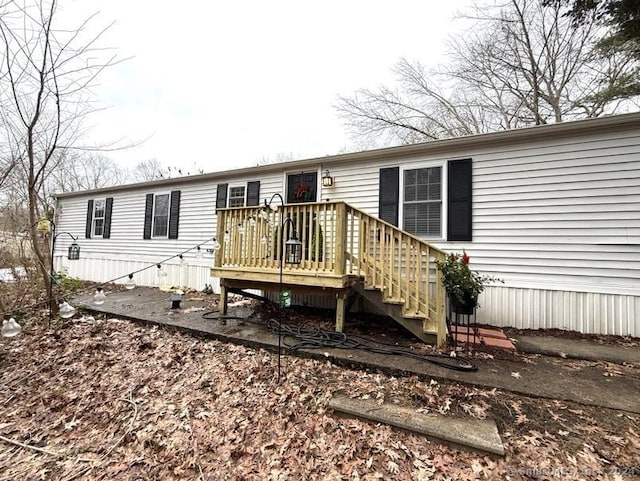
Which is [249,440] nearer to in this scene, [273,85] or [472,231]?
[472,231]

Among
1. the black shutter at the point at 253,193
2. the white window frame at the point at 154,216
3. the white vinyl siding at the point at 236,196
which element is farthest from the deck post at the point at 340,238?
the white window frame at the point at 154,216

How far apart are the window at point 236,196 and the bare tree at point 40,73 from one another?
3.30 metres

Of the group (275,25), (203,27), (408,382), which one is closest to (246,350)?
(408,382)

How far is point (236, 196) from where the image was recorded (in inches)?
296

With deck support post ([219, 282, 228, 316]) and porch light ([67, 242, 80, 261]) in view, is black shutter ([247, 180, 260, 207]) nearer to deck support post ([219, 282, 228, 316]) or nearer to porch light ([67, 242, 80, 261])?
deck support post ([219, 282, 228, 316])

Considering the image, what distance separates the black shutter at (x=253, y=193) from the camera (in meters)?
7.13

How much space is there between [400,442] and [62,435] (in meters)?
3.21

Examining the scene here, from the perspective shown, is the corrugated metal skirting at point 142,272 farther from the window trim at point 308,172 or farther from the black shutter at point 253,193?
the window trim at point 308,172

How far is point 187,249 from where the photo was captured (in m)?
8.14

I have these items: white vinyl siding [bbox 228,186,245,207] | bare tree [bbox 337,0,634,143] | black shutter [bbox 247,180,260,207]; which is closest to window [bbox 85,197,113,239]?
white vinyl siding [bbox 228,186,245,207]

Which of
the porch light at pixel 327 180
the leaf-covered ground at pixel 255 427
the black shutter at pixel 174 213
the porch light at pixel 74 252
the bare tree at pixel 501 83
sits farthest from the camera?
the bare tree at pixel 501 83

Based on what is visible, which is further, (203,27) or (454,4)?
(454,4)

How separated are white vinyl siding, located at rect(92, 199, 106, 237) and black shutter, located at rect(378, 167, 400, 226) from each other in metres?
9.95

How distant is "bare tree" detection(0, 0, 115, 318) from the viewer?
404 cm
